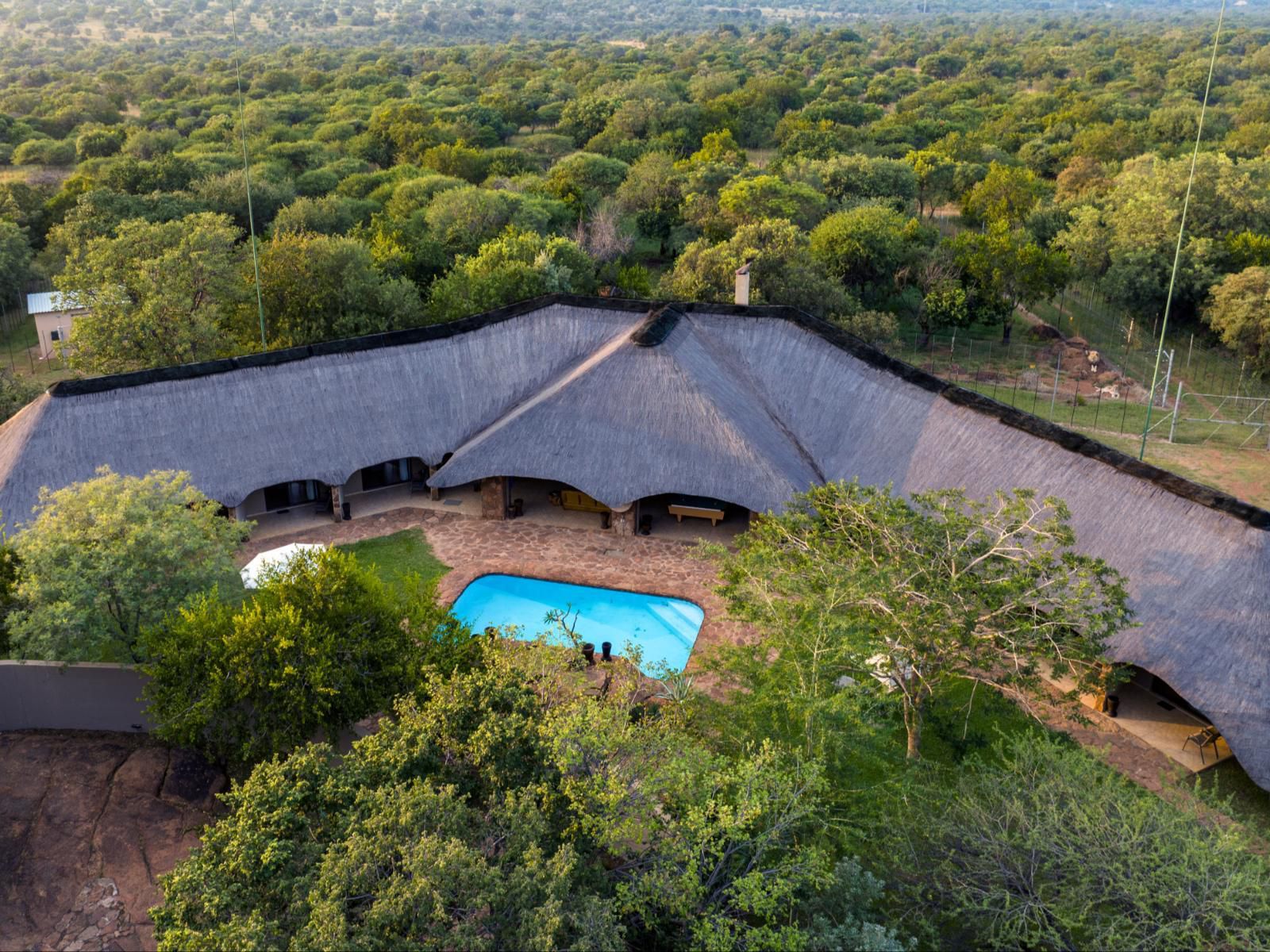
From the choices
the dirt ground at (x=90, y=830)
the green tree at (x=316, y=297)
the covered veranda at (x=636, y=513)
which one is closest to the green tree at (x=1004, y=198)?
the green tree at (x=316, y=297)

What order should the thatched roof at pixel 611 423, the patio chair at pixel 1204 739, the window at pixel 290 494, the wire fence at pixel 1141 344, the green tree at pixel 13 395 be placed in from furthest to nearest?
1. the wire fence at pixel 1141 344
2. the green tree at pixel 13 395
3. the window at pixel 290 494
4. the thatched roof at pixel 611 423
5. the patio chair at pixel 1204 739

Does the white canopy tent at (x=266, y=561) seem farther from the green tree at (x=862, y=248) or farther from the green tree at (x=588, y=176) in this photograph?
the green tree at (x=588, y=176)

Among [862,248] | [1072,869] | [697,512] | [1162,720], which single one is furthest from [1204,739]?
[862,248]

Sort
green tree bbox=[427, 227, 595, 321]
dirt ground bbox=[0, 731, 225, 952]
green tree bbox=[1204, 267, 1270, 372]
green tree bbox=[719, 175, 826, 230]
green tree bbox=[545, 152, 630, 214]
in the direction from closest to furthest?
dirt ground bbox=[0, 731, 225, 952] < green tree bbox=[427, 227, 595, 321] < green tree bbox=[1204, 267, 1270, 372] < green tree bbox=[719, 175, 826, 230] < green tree bbox=[545, 152, 630, 214]

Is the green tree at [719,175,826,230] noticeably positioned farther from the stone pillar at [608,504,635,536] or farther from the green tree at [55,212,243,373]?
the stone pillar at [608,504,635,536]

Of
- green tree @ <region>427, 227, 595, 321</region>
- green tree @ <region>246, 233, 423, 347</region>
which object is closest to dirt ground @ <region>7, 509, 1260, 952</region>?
green tree @ <region>427, 227, 595, 321</region>

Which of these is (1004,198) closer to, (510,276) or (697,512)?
(510,276)
